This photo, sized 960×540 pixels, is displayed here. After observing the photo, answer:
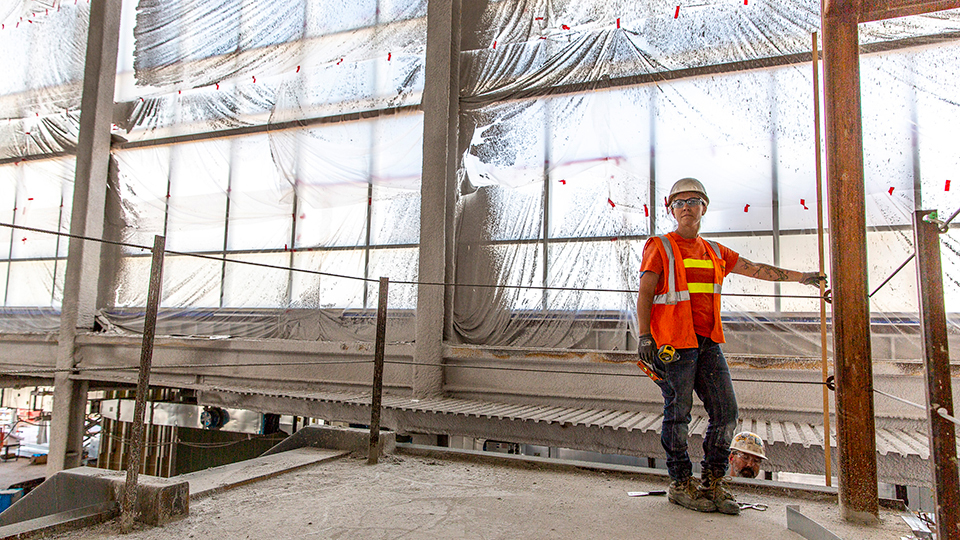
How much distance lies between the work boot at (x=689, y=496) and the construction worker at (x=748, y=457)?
4.34ft

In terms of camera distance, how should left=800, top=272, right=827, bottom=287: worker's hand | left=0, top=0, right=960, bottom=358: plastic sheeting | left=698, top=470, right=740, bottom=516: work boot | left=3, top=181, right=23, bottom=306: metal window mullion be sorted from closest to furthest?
1. left=698, top=470, right=740, bottom=516: work boot
2. left=800, top=272, right=827, bottom=287: worker's hand
3. left=0, top=0, right=960, bottom=358: plastic sheeting
4. left=3, top=181, right=23, bottom=306: metal window mullion

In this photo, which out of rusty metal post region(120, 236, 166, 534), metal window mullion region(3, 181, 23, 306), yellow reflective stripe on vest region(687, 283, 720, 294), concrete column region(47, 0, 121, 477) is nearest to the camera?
rusty metal post region(120, 236, 166, 534)

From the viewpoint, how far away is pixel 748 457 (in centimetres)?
368

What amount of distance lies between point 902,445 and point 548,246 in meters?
3.26

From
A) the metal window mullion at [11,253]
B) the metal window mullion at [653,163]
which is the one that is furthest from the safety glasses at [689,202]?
the metal window mullion at [11,253]

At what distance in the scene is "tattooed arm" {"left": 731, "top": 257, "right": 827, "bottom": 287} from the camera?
2670 mm

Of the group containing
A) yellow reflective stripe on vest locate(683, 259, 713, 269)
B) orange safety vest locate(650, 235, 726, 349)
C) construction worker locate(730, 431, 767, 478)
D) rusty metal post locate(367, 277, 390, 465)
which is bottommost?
construction worker locate(730, 431, 767, 478)

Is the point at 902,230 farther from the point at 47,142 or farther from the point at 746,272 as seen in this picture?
the point at 47,142

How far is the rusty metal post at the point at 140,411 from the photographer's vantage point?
2.07 metres

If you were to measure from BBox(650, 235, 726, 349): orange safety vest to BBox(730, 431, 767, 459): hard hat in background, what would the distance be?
5.14 feet

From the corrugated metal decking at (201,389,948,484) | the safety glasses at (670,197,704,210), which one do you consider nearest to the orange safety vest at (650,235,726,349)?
the safety glasses at (670,197,704,210)

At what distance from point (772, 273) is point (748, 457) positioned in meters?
1.57

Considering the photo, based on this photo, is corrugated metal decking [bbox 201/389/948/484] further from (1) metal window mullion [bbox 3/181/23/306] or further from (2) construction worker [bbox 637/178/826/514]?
(1) metal window mullion [bbox 3/181/23/306]

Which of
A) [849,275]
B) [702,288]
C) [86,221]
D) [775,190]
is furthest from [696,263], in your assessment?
[86,221]
